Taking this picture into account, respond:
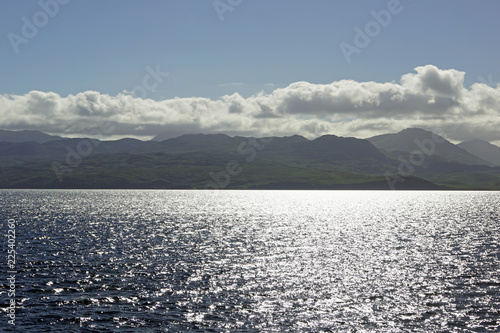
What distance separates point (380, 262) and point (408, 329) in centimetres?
4059

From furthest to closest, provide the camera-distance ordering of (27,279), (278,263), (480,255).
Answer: (480,255), (278,263), (27,279)

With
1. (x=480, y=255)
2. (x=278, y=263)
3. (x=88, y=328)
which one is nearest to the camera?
(x=88, y=328)

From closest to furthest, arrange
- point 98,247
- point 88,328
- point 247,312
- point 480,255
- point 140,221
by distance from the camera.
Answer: point 88,328 < point 247,312 < point 480,255 < point 98,247 < point 140,221

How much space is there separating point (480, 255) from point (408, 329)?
189 feet

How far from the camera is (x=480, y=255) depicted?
3600 inches

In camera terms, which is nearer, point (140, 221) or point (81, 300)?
point (81, 300)

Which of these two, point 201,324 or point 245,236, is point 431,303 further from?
point 245,236

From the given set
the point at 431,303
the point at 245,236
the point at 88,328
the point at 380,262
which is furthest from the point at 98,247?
the point at 431,303

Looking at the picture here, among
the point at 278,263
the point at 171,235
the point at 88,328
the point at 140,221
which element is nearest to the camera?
the point at 88,328

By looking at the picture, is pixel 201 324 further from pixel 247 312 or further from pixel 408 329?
pixel 408 329

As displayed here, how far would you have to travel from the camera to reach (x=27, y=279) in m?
63.8

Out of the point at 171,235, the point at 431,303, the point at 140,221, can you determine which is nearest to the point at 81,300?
the point at 431,303

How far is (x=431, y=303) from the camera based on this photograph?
54.7 m

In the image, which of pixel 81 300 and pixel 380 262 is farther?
pixel 380 262
